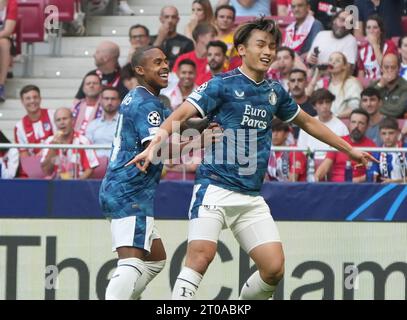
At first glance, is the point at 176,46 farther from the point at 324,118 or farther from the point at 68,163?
the point at 68,163

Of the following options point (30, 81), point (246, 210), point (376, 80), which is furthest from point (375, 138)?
point (30, 81)

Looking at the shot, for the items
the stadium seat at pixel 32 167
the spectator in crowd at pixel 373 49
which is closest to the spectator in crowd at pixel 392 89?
the spectator in crowd at pixel 373 49

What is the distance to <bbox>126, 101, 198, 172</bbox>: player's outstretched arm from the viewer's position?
9422 mm

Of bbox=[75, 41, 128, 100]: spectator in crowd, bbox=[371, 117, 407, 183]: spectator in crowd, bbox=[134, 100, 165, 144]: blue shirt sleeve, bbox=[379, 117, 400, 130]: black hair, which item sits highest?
bbox=[75, 41, 128, 100]: spectator in crowd

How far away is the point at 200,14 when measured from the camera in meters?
16.1

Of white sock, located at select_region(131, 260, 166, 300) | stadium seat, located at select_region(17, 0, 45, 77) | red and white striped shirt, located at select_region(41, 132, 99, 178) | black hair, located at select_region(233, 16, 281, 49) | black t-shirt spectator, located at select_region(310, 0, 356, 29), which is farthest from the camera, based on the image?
stadium seat, located at select_region(17, 0, 45, 77)

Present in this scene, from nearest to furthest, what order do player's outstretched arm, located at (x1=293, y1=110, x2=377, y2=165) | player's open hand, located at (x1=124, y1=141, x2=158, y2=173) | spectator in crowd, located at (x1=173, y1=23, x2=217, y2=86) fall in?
player's open hand, located at (x1=124, y1=141, x2=158, y2=173)
player's outstretched arm, located at (x1=293, y1=110, x2=377, y2=165)
spectator in crowd, located at (x1=173, y1=23, x2=217, y2=86)

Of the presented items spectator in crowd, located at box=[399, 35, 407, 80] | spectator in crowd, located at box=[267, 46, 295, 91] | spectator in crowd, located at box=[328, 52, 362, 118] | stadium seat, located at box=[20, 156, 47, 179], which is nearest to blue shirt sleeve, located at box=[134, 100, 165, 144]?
stadium seat, located at box=[20, 156, 47, 179]

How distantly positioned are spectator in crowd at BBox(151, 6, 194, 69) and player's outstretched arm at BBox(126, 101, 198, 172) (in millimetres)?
5886

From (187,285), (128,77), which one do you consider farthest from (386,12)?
(187,285)

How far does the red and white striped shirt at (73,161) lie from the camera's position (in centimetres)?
1255

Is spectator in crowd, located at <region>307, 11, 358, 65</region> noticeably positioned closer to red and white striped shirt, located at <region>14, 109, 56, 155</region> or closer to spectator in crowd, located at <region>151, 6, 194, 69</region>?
spectator in crowd, located at <region>151, 6, 194, 69</region>

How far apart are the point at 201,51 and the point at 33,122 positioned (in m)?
2.21

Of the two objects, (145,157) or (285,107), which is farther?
(285,107)
